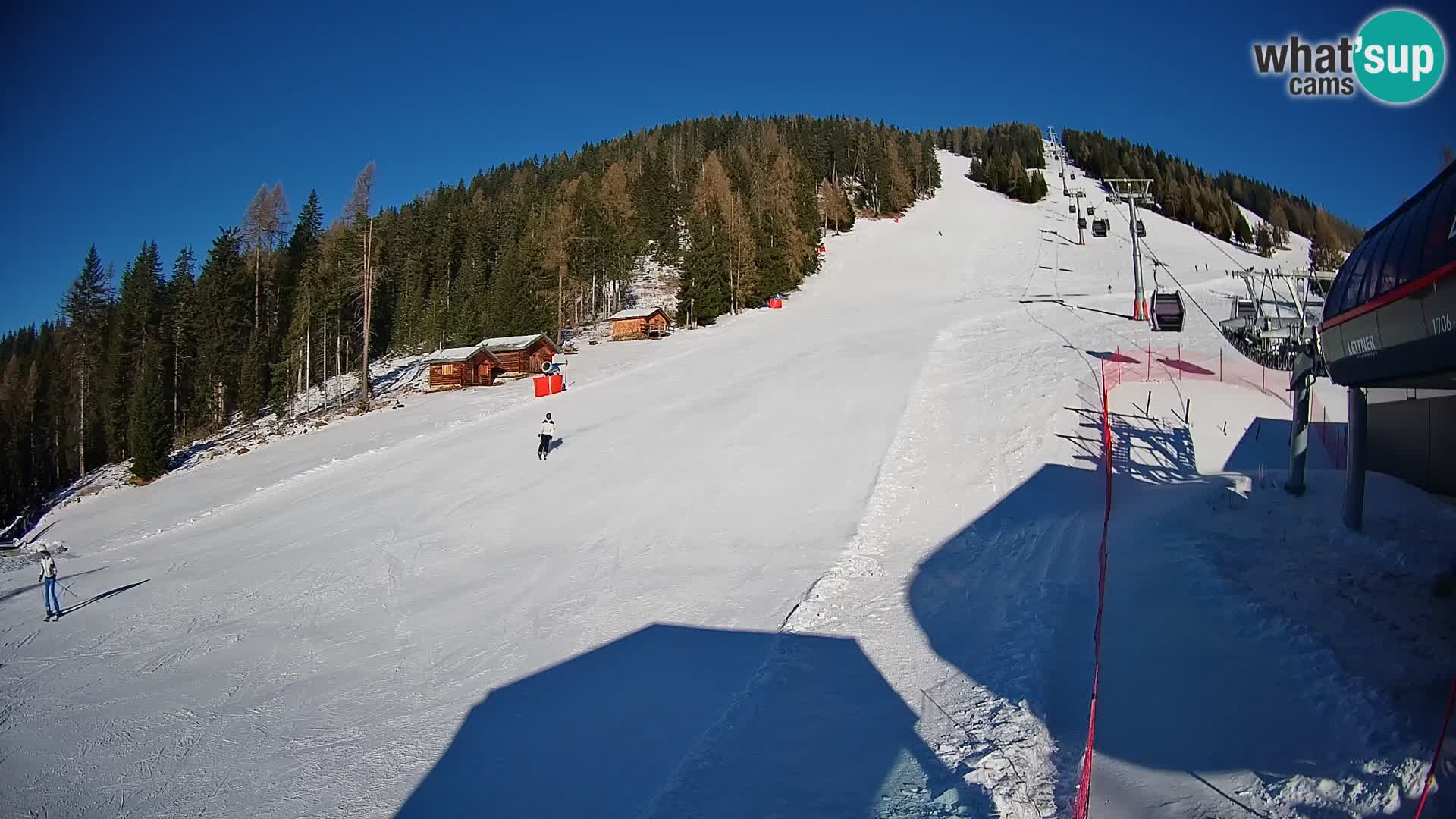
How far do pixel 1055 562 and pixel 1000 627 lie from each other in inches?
87.5

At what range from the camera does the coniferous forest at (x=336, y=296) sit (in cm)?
4678

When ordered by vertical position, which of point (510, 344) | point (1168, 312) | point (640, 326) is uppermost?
point (640, 326)

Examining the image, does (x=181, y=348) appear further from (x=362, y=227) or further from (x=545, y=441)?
(x=545, y=441)

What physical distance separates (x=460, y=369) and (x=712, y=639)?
3413cm

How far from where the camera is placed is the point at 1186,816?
455cm

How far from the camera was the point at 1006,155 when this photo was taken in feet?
432

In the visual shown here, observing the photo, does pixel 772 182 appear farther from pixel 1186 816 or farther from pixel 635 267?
pixel 1186 816

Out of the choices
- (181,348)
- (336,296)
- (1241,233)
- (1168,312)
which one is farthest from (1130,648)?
(1241,233)

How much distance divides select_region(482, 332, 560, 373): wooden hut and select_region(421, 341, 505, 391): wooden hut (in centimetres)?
89

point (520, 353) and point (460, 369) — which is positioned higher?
point (520, 353)

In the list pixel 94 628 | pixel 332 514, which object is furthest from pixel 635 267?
pixel 94 628

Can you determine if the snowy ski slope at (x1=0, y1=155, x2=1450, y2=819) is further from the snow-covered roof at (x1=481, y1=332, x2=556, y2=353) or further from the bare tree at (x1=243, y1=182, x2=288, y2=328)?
→ the bare tree at (x1=243, y1=182, x2=288, y2=328)

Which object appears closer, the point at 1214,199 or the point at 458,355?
the point at 458,355

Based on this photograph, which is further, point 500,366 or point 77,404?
point 77,404
